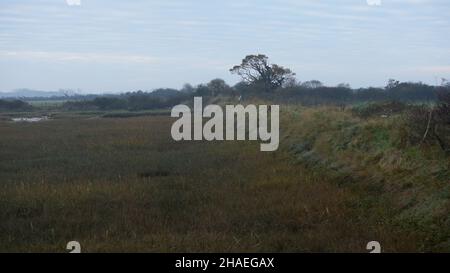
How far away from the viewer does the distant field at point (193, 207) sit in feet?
22.7

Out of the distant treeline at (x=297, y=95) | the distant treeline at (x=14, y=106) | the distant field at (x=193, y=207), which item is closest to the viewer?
the distant field at (x=193, y=207)

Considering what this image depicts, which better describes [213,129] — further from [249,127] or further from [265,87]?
[265,87]

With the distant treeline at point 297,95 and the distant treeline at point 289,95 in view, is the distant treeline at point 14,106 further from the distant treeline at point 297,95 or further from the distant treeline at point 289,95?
the distant treeline at point 297,95

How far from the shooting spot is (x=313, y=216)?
834cm

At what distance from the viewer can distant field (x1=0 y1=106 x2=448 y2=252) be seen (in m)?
6.91

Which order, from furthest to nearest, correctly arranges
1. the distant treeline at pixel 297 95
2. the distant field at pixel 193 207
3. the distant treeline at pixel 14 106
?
the distant treeline at pixel 14 106 → the distant treeline at pixel 297 95 → the distant field at pixel 193 207

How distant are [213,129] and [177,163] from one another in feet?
36.4

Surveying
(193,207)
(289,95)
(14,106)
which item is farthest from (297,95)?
(14,106)

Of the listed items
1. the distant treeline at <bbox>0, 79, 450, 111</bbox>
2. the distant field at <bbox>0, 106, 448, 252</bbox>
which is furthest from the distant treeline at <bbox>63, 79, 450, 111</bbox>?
the distant field at <bbox>0, 106, 448, 252</bbox>

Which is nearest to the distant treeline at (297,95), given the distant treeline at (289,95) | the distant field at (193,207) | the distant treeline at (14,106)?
the distant treeline at (289,95)

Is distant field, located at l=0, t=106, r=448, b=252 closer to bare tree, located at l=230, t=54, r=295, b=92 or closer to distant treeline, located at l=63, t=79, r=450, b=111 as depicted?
distant treeline, located at l=63, t=79, r=450, b=111

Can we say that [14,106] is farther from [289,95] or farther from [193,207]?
[193,207]

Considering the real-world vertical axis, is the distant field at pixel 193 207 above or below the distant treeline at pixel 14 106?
below

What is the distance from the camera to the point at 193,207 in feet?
30.0
